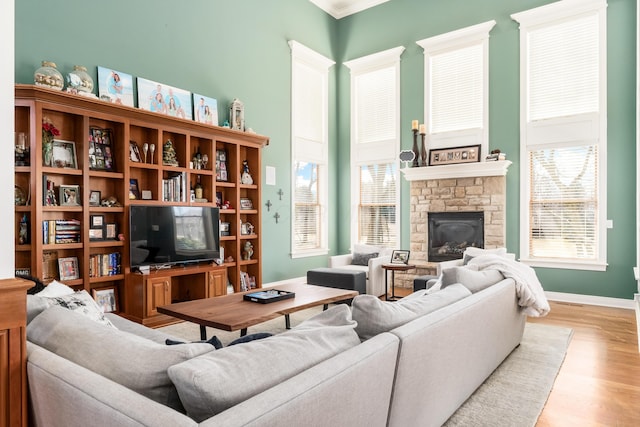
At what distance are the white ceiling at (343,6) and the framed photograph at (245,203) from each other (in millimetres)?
3984

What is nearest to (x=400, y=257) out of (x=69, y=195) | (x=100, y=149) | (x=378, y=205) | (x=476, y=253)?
(x=476, y=253)

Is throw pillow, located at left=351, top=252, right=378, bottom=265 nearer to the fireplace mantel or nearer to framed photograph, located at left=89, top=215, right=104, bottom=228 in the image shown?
the fireplace mantel

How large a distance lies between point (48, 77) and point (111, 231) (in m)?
→ 1.61

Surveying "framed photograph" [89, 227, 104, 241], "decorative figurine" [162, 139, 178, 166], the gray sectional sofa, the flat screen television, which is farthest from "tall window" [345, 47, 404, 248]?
the gray sectional sofa

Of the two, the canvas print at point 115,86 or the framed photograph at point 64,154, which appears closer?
the framed photograph at point 64,154

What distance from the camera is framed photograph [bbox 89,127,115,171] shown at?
4254mm

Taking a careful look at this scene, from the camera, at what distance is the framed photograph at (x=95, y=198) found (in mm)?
4270

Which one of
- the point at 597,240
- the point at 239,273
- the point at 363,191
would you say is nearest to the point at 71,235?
the point at 239,273

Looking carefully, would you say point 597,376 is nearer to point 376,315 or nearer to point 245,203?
point 376,315

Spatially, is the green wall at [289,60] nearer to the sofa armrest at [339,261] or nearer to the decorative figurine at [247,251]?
the decorative figurine at [247,251]

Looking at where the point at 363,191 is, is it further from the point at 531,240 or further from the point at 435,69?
the point at 531,240

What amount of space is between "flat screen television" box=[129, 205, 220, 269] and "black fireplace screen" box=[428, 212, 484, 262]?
3478 mm

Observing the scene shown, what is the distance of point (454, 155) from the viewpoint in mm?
6512

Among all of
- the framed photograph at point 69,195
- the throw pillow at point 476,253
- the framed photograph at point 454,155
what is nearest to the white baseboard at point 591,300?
the throw pillow at point 476,253
